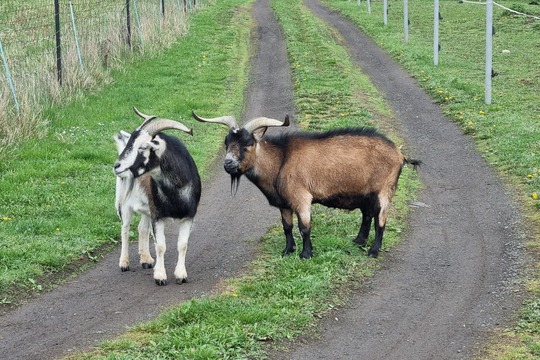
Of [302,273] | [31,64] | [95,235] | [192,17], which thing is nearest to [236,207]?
[95,235]

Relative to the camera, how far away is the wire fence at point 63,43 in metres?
14.8

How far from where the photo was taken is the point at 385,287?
8344 millimetres

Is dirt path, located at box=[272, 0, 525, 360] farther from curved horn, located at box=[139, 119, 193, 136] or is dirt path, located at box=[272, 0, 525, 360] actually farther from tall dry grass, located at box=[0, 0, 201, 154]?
tall dry grass, located at box=[0, 0, 201, 154]

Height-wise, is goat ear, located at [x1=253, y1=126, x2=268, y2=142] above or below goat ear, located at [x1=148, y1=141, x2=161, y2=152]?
below

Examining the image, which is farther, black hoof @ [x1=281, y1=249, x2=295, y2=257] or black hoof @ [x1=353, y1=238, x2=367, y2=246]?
black hoof @ [x1=353, y1=238, x2=367, y2=246]

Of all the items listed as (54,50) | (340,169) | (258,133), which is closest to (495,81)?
(54,50)

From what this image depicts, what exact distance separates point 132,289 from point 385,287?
2.54 meters

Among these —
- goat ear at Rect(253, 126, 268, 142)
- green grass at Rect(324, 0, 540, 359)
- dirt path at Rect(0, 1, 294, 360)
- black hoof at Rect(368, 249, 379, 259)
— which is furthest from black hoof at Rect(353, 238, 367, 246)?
green grass at Rect(324, 0, 540, 359)

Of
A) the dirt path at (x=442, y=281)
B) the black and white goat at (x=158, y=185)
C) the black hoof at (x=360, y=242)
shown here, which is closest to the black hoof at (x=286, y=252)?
the black hoof at (x=360, y=242)

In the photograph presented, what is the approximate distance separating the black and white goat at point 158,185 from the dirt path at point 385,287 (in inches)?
14.4

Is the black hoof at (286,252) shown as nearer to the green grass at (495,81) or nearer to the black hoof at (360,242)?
the black hoof at (360,242)

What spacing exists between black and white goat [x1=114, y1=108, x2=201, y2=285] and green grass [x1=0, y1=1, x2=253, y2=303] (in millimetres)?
953

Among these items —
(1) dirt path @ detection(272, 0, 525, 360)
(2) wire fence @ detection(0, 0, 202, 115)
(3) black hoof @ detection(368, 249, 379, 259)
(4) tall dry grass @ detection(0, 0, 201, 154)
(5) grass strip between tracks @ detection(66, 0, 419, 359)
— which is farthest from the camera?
(2) wire fence @ detection(0, 0, 202, 115)

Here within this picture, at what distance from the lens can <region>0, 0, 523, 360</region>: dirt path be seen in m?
7.05
